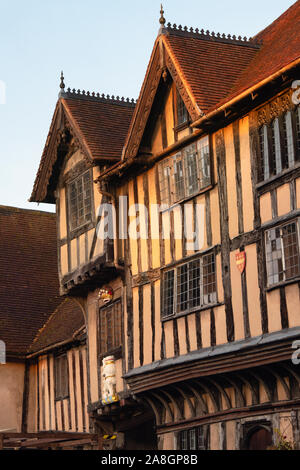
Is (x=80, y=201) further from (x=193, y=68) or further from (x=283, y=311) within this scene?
(x=283, y=311)

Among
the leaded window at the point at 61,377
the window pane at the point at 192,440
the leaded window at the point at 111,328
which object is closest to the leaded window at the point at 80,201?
the leaded window at the point at 111,328

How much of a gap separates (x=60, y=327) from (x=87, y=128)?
26.9 feet

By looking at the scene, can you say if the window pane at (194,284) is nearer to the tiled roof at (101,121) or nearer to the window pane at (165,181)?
the window pane at (165,181)

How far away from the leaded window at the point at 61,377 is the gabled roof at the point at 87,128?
512 cm

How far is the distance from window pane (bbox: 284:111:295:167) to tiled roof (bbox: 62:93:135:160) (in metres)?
6.68

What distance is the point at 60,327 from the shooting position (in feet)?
103

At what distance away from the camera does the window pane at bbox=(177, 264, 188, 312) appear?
21.6 m

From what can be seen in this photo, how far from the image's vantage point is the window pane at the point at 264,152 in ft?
64.1

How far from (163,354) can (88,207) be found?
5.11m

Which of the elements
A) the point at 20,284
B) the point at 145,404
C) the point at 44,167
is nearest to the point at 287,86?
the point at 145,404

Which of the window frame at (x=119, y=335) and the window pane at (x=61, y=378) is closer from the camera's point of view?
the window frame at (x=119, y=335)

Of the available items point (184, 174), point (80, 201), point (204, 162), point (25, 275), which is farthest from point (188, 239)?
point (25, 275)

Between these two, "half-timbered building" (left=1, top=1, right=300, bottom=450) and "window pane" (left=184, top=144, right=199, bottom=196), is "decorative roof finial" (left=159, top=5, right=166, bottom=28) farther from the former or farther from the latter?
"window pane" (left=184, top=144, right=199, bottom=196)

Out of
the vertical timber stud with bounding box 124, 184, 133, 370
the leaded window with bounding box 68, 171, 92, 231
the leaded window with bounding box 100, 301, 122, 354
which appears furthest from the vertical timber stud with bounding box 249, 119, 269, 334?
the leaded window with bounding box 68, 171, 92, 231
